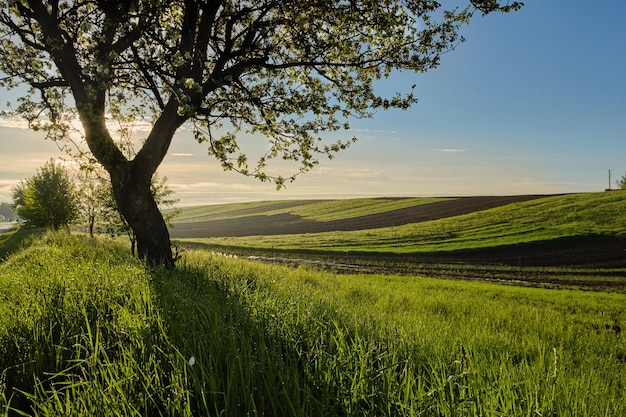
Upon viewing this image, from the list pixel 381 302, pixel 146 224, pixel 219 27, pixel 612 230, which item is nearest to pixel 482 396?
pixel 381 302

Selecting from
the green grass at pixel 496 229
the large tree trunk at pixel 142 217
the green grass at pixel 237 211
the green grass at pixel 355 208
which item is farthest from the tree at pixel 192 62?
the green grass at pixel 237 211

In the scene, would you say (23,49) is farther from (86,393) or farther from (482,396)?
(482,396)

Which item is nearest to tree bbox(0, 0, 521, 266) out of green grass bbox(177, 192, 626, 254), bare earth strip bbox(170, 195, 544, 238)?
green grass bbox(177, 192, 626, 254)

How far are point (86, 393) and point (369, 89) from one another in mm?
12990

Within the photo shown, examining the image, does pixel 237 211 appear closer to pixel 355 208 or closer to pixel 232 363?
pixel 355 208

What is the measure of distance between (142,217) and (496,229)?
47.2 metres

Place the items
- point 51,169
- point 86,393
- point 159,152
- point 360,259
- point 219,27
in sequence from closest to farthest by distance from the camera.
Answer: point 86,393
point 159,152
point 219,27
point 360,259
point 51,169

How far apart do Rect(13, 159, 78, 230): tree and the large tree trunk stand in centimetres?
3955

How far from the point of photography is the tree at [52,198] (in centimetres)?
4609

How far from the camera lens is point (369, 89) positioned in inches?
549

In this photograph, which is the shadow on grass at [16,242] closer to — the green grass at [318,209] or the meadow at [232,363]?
the green grass at [318,209]

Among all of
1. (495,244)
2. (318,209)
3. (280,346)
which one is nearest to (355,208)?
(318,209)

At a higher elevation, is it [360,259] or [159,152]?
[159,152]

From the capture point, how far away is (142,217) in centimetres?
1267
